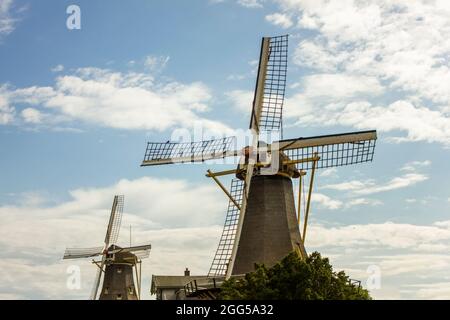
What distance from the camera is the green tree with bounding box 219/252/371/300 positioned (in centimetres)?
3012

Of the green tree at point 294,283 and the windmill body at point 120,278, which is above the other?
the windmill body at point 120,278

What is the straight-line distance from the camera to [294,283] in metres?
30.5

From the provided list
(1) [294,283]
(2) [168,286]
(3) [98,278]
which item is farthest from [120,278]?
(1) [294,283]

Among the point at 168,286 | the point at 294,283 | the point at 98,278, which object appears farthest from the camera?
the point at 98,278

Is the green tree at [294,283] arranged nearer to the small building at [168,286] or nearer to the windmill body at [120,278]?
the small building at [168,286]

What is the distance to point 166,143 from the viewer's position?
151 ft

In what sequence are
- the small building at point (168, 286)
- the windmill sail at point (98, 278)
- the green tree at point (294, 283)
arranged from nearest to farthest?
1. the green tree at point (294, 283)
2. the small building at point (168, 286)
3. the windmill sail at point (98, 278)

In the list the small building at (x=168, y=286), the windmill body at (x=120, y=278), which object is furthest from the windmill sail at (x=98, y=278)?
the small building at (x=168, y=286)

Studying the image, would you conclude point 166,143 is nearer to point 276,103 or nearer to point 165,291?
point 276,103

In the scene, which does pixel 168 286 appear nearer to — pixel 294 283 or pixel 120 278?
pixel 120 278

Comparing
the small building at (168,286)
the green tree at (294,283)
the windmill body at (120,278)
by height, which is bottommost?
the green tree at (294,283)

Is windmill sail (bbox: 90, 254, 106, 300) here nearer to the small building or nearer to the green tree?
the small building

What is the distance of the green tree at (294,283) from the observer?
30.1m
